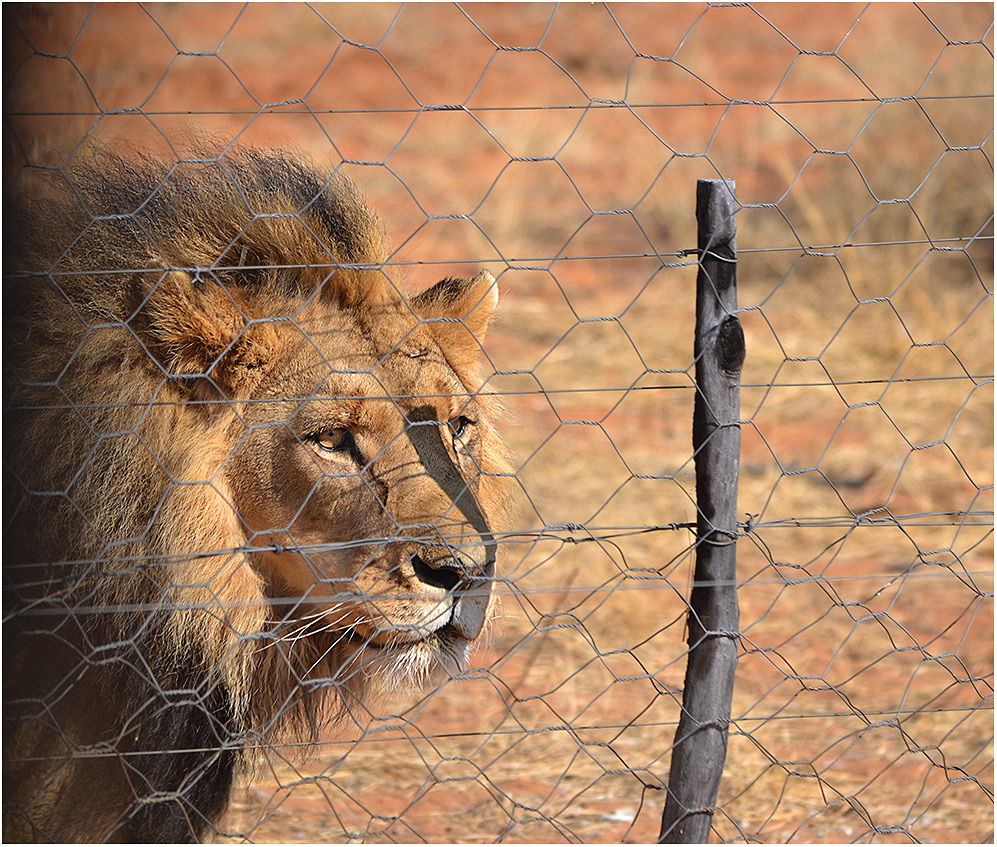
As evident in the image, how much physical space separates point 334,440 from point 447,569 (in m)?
0.40

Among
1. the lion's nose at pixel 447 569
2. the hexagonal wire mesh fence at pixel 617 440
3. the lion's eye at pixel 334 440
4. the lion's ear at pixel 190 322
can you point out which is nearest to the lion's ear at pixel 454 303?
the hexagonal wire mesh fence at pixel 617 440

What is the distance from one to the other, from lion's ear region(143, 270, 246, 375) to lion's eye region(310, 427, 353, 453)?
0.95 ft

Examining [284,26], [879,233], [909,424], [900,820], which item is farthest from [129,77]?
[900,820]

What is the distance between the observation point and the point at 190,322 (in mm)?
2359

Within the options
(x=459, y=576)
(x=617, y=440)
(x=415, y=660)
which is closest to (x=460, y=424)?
(x=459, y=576)

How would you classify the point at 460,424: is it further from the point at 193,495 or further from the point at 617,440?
the point at 617,440

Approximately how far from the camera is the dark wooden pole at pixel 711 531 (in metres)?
2.36

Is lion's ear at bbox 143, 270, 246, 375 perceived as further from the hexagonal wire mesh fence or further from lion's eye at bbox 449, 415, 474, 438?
lion's eye at bbox 449, 415, 474, 438

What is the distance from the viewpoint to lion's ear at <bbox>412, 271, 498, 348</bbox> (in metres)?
2.86

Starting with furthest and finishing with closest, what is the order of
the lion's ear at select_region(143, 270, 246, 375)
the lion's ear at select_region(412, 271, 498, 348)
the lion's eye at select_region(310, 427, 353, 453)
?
the lion's ear at select_region(412, 271, 498, 348) → the lion's eye at select_region(310, 427, 353, 453) → the lion's ear at select_region(143, 270, 246, 375)

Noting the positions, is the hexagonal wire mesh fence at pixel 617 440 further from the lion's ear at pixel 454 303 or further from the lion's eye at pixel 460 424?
the lion's ear at pixel 454 303

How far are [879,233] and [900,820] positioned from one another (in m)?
6.09

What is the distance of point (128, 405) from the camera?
2379mm

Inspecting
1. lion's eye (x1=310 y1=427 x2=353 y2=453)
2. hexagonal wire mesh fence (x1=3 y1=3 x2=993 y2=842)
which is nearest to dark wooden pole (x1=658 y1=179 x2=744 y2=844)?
hexagonal wire mesh fence (x1=3 y1=3 x2=993 y2=842)
